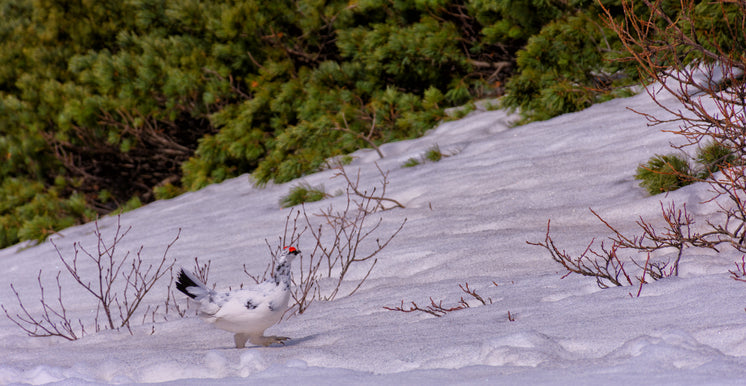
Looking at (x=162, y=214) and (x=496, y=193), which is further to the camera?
(x=162, y=214)

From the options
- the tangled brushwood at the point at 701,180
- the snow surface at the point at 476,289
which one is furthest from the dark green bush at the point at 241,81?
the tangled brushwood at the point at 701,180

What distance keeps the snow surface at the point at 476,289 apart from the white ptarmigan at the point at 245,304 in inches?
4.2

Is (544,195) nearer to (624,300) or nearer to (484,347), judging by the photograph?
(624,300)

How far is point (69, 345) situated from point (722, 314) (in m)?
2.58

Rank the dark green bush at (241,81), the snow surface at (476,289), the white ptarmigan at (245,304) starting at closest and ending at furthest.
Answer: the snow surface at (476,289) → the white ptarmigan at (245,304) → the dark green bush at (241,81)

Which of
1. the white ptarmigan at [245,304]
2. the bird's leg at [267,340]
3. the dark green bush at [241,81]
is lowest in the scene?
the bird's leg at [267,340]

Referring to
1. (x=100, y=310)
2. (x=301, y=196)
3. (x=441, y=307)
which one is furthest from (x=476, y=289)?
(x=301, y=196)

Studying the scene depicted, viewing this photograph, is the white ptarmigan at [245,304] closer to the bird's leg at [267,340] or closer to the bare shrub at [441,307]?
the bird's leg at [267,340]

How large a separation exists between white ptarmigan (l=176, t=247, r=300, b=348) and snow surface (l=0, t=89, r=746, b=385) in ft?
0.35

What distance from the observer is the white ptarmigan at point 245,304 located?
96.8 inches

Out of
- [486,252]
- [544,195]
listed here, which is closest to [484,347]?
[486,252]

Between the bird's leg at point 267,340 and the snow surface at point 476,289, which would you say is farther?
the bird's leg at point 267,340

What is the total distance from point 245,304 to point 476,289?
103 cm

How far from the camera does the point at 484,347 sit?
198 cm
